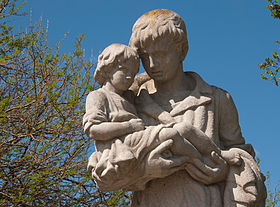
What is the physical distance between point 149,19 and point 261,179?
1.62 m

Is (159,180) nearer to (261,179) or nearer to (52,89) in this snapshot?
(261,179)

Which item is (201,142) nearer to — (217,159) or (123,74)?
(217,159)

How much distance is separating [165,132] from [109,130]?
0.42 meters

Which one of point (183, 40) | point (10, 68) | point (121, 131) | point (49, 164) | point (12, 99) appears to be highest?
point (10, 68)

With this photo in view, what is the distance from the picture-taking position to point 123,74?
11.5ft

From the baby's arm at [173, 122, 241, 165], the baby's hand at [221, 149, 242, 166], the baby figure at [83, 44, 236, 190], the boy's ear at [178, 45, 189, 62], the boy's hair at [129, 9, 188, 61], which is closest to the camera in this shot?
the baby figure at [83, 44, 236, 190]

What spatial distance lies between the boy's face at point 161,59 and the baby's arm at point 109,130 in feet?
2.31

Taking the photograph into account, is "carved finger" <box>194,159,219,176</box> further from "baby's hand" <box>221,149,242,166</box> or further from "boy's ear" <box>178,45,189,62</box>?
Answer: "boy's ear" <box>178,45,189,62</box>

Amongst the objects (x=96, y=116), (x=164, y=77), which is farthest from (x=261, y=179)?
(x=96, y=116)

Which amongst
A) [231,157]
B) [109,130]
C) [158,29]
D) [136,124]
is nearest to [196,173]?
[231,157]

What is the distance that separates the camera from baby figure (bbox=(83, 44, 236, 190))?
3242 millimetres

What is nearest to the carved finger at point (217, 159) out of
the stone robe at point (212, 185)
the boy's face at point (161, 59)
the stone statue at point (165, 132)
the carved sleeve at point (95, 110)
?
the stone statue at point (165, 132)

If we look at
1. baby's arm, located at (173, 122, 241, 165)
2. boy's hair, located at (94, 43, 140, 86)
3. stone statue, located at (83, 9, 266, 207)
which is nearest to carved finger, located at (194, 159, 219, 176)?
stone statue, located at (83, 9, 266, 207)

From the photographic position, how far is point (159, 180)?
359cm
